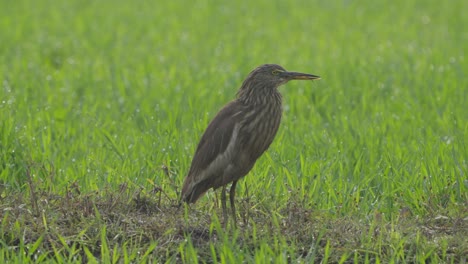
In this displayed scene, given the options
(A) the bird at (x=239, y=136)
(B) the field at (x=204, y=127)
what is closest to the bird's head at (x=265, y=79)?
(A) the bird at (x=239, y=136)

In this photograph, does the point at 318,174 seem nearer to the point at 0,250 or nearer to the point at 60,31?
the point at 0,250

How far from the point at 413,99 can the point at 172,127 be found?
10.2 feet

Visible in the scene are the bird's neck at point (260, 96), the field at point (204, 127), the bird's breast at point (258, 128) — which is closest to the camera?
the field at point (204, 127)

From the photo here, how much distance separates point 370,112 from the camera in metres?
10.4

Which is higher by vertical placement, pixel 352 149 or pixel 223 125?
pixel 223 125

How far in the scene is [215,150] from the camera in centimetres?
639

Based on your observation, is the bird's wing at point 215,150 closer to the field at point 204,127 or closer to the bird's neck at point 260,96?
the bird's neck at point 260,96

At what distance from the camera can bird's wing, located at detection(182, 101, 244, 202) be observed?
631cm

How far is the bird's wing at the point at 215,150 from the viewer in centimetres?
631

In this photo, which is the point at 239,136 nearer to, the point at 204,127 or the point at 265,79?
the point at 265,79


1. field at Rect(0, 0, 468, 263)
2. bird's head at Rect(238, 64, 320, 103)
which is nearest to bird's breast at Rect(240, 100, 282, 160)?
bird's head at Rect(238, 64, 320, 103)

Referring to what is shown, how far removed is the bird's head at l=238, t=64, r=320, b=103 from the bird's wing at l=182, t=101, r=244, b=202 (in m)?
0.13

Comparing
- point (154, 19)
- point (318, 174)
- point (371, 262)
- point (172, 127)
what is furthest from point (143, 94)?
point (154, 19)

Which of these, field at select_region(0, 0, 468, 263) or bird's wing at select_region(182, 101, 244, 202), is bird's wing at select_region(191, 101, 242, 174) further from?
field at select_region(0, 0, 468, 263)
